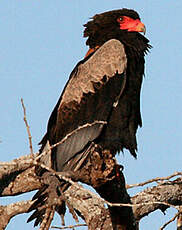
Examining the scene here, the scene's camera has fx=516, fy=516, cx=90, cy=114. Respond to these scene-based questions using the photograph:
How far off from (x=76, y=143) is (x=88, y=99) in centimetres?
62

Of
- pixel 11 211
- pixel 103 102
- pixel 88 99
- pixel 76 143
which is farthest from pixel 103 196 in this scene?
pixel 11 211

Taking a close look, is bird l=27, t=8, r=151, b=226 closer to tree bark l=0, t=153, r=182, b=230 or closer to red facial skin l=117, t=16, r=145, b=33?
red facial skin l=117, t=16, r=145, b=33

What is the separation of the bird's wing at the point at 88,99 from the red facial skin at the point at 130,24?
322 mm

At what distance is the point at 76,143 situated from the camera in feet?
19.9

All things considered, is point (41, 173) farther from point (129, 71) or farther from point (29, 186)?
point (129, 71)

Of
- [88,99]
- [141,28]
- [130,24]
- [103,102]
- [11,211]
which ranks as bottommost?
[11,211]

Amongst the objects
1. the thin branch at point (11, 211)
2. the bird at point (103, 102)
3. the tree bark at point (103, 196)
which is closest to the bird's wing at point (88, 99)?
the bird at point (103, 102)

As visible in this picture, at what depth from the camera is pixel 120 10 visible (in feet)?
22.9

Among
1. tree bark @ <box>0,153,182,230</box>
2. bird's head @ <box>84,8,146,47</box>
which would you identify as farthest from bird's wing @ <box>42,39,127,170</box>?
tree bark @ <box>0,153,182,230</box>

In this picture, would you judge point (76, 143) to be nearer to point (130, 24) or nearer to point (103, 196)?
point (103, 196)

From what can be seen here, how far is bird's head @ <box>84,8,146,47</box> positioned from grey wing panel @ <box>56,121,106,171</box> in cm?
138

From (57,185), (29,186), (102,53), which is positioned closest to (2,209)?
(29,186)

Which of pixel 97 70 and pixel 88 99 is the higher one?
pixel 97 70

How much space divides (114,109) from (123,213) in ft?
5.07
